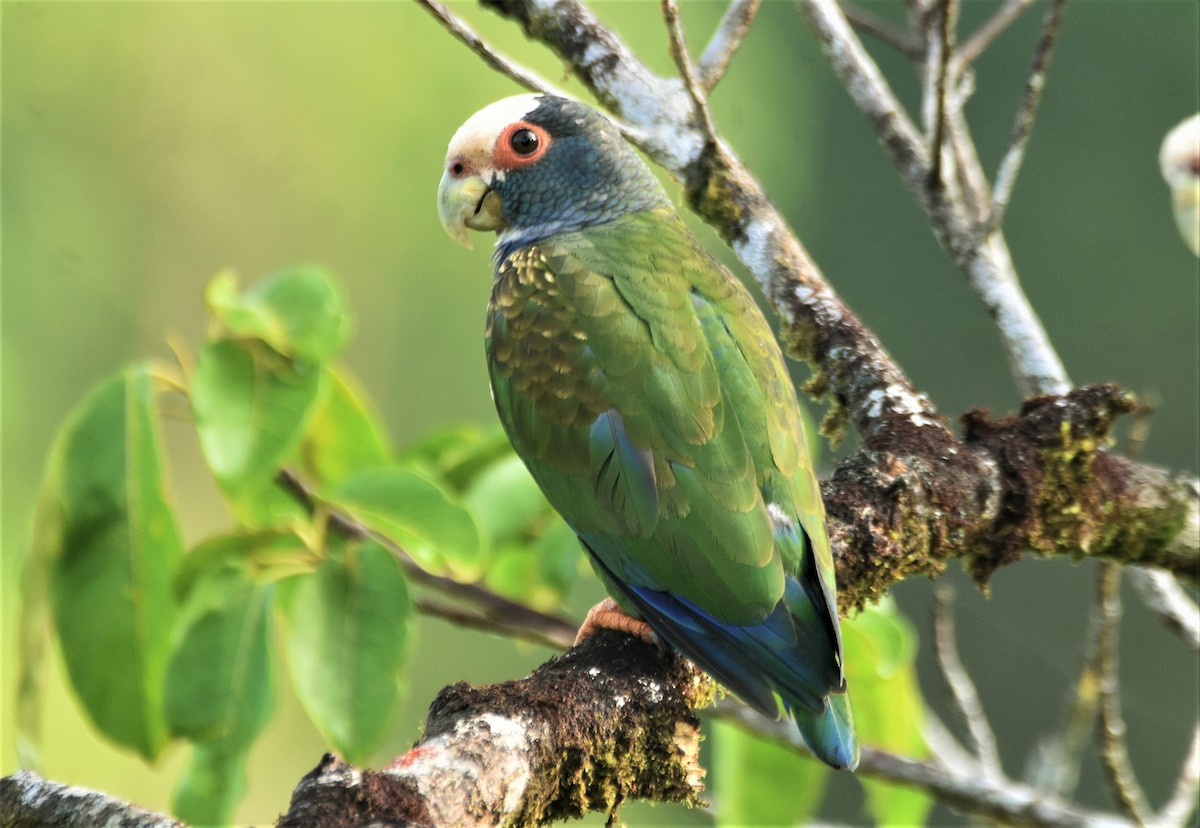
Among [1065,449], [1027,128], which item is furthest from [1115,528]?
[1027,128]

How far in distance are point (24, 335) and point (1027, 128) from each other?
6.58m

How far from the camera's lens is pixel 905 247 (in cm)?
681

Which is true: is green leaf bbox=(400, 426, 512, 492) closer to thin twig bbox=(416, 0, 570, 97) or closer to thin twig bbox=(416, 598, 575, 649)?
thin twig bbox=(416, 598, 575, 649)

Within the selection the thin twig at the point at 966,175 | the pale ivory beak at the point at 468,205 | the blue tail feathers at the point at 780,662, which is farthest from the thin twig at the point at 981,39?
the blue tail feathers at the point at 780,662

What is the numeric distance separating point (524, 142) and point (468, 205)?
0.16 metres

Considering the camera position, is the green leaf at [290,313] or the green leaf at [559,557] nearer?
the green leaf at [290,313]

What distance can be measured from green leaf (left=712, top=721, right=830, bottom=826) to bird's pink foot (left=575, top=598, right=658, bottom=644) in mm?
634

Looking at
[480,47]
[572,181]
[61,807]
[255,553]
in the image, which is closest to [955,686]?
[572,181]

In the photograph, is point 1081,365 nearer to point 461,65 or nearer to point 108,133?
point 461,65

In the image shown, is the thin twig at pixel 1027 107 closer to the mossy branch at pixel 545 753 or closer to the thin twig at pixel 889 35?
the thin twig at pixel 889 35

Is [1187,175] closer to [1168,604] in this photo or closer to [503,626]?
[1168,604]

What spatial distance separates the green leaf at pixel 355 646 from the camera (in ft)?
5.51

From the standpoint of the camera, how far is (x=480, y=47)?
162 centimetres

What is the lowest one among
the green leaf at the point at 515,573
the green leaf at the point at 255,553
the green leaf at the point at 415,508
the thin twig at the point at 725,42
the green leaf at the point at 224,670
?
the green leaf at the point at 224,670
